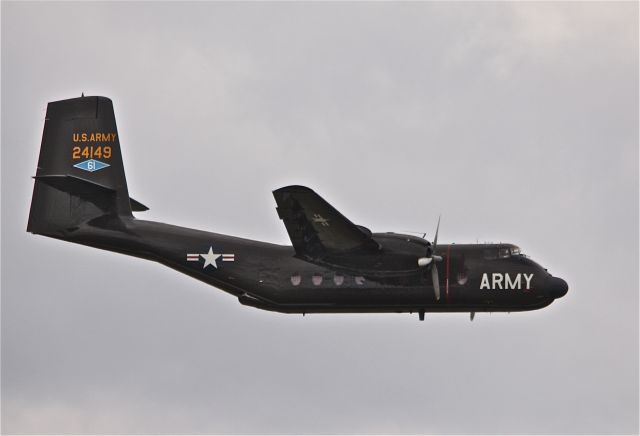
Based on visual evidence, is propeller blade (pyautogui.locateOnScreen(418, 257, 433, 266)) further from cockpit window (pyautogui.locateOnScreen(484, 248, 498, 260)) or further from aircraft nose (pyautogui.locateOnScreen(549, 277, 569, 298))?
aircraft nose (pyautogui.locateOnScreen(549, 277, 569, 298))

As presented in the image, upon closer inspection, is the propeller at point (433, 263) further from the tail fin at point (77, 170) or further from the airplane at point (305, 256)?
the tail fin at point (77, 170)

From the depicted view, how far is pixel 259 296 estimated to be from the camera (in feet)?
142

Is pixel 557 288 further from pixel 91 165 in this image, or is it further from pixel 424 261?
pixel 91 165

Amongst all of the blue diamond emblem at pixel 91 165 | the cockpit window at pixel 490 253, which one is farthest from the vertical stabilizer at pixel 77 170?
the cockpit window at pixel 490 253

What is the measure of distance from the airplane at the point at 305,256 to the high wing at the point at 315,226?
32mm

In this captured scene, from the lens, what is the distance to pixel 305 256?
4312 centimetres

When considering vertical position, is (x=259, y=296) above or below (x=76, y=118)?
below

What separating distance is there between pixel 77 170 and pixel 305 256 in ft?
27.9

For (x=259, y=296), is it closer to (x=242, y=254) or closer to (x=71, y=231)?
(x=242, y=254)

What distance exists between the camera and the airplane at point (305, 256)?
4209 cm

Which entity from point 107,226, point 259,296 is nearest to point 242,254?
point 259,296

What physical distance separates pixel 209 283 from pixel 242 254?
Result: 1612 mm

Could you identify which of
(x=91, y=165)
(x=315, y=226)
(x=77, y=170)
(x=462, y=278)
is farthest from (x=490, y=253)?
(x=77, y=170)

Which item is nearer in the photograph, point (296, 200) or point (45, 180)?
point (296, 200)
